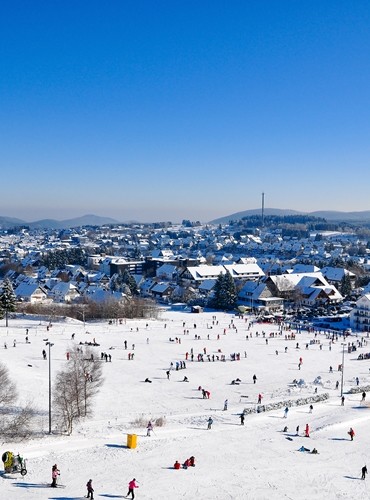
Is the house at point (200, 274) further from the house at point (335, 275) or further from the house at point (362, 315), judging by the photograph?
the house at point (362, 315)

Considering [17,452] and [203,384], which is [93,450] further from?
[203,384]

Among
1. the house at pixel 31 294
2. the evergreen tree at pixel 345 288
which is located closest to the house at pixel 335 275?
the evergreen tree at pixel 345 288

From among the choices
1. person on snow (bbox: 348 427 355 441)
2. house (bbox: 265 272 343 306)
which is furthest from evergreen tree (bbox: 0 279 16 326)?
house (bbox: 265 272 343 306)

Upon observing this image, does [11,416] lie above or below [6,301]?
below

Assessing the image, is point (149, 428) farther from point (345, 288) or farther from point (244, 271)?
point (244, 271)

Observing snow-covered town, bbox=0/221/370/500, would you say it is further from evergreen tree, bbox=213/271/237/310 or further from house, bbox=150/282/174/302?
house, bbox=150/282/174/302

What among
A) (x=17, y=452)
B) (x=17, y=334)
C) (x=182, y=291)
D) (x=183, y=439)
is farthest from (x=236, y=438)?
(x=182, y=291)

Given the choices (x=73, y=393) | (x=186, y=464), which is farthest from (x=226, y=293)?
(x=186, y=464)
